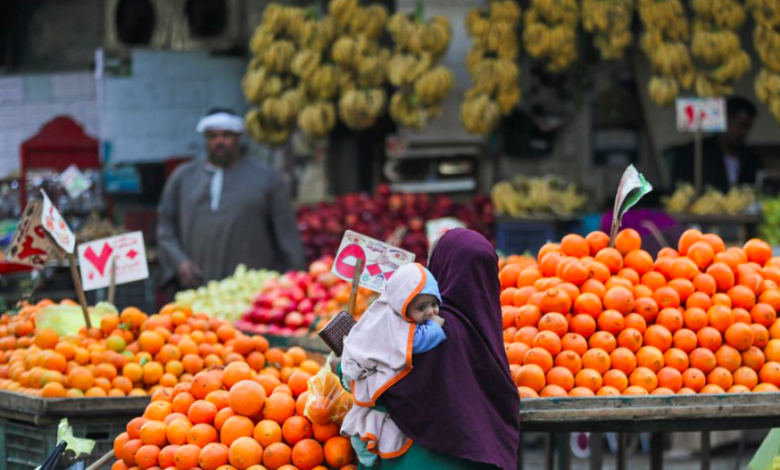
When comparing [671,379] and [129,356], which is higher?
[671,379]

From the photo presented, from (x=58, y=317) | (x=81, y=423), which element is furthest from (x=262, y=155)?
(x=81, y=423)

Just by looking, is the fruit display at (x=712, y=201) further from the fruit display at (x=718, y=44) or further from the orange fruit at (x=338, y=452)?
the orange fruit at (x=338, y=452)

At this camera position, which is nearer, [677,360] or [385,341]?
[385,341]

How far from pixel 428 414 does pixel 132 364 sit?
1.68 metres

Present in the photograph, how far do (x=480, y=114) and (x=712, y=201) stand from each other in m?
1.91

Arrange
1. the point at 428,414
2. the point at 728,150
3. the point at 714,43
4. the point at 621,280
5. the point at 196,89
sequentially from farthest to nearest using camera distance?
the point at 196,89
the point at 728,150
the point at 714,43
the point at 621,280
the point at 428,414

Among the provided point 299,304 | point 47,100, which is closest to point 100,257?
point 299,304

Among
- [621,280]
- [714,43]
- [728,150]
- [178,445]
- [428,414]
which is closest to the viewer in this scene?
[428,414]

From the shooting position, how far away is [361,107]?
867 centimetres

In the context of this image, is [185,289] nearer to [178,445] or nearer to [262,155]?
[262,155]

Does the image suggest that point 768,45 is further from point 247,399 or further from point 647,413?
point 247,399

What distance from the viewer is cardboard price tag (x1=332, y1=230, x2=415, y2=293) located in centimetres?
405

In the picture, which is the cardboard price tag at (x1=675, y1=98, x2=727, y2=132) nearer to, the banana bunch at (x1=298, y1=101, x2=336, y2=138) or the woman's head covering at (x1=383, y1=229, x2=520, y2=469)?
the banana bunch at (x1=298, y1=101, x2=336, y2=138)

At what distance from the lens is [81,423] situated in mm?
4250
